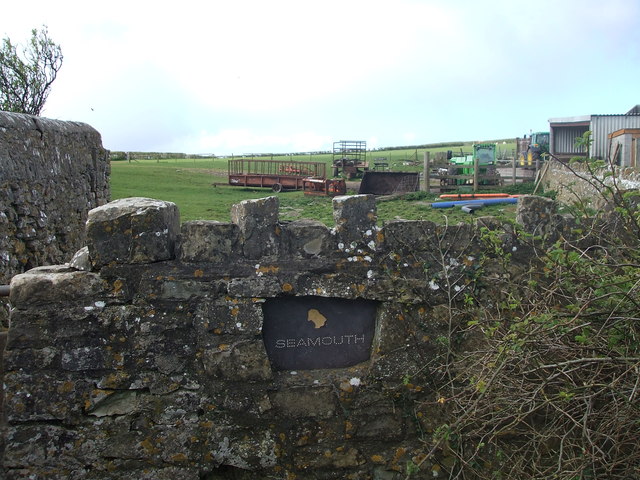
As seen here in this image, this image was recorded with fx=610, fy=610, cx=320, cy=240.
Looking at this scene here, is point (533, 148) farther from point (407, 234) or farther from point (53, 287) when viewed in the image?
point (53, 287)

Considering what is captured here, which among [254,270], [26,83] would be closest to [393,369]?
[254,270]

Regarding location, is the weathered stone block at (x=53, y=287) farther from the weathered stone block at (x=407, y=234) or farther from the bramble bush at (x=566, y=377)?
the bramble bush at (x=566, y=377)

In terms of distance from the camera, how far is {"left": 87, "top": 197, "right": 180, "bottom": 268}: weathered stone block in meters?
4.16

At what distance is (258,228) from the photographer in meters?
4.32

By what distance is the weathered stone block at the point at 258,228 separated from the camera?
170 inches

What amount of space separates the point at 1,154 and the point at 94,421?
305cm

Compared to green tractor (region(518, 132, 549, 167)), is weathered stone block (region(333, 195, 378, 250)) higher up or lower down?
lower down

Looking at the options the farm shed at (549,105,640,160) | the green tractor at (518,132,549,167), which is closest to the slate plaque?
the farm shed at (549,105,640,160)

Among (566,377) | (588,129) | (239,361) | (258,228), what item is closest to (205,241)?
(258,228)

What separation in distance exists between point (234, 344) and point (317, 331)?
2.04 ft

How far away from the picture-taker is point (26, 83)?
1962 centimetres

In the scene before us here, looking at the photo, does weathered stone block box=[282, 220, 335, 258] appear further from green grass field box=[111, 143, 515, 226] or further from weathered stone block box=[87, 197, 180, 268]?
green grass field box=[111, 143, 515, 226]

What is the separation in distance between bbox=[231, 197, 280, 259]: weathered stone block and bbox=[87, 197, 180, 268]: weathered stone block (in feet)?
1.77

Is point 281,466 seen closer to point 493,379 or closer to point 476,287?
point 493,379
